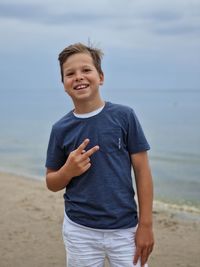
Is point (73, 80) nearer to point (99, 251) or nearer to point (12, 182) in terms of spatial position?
point (99, 251)

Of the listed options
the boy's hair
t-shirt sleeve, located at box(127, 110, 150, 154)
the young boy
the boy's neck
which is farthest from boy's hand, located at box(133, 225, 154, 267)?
the boy's hair

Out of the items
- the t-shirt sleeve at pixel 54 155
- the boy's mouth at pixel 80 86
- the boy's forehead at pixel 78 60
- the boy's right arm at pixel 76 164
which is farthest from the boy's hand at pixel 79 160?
the boy's forehead at pixel 78 60

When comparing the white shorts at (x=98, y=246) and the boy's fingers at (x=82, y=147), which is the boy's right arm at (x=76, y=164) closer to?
the boy's fingers at (x=82, y=147)

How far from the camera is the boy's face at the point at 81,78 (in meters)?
2.54

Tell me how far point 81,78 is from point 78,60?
0.11m

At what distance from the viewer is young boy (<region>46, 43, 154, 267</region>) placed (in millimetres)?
2518

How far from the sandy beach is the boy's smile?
7.25 feet

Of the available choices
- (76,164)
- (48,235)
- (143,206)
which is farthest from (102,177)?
(48,235)

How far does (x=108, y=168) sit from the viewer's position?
8.26 feet

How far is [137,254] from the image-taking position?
8.25ft

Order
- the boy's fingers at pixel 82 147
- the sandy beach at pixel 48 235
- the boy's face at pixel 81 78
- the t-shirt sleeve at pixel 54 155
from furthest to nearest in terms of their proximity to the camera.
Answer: the sandy beach at pixel 48 235 → the t-shirt sleeve at pixel 54 155 → the boy's face at pixel 81 78 → the boy's fingers at pixel 82 147

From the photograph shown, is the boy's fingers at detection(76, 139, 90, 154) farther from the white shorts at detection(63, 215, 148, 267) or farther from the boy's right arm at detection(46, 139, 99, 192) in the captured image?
the white shorts at detection(63, 215, 148, 267)

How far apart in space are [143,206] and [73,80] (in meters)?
0.77

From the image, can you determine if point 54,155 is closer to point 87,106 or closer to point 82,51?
point 87,106
